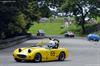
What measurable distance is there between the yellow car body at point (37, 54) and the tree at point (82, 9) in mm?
85018

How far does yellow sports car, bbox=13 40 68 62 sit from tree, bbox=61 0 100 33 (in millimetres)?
84720

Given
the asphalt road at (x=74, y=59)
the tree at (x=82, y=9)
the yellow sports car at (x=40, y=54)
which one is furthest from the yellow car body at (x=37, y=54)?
the tree at (x=82, y=9)

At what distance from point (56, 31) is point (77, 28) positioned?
9.94 metres

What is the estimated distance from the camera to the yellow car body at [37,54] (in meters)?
27.1

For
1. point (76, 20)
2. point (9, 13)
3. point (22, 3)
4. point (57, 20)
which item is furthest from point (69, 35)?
point (57, 20)

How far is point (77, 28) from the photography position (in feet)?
408

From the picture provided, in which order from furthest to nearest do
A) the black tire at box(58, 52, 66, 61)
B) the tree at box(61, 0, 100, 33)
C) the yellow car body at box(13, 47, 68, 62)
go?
the tree at box(61, 0, 100, 33), the black tire at box(58, 52, 66, 61), the yellow car body at box(13, 47, 68, 62)

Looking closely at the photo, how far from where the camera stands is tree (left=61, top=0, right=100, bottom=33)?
4508 inches

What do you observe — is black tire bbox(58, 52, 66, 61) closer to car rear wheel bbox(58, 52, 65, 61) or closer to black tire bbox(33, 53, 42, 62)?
car rear wheel bbox(58, 52, 65, 61)

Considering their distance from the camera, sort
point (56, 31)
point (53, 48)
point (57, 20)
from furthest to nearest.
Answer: point (57, 20), point (56, 31), point (53, 48)

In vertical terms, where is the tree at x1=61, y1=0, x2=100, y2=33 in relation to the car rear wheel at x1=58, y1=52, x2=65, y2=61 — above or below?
above

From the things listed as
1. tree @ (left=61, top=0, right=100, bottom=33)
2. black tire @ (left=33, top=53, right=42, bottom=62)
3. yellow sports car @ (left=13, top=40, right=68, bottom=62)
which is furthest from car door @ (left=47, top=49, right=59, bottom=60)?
tree @ (left=61, top=0, right=100, bottom=33)

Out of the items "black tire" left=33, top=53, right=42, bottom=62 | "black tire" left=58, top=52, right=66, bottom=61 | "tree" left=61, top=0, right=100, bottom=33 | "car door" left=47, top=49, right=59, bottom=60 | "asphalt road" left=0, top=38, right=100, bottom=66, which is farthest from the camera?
"tree" left=61, top=0, right=100, bottom=33

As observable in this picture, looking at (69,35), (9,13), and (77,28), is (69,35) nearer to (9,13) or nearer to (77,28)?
(77,28)
